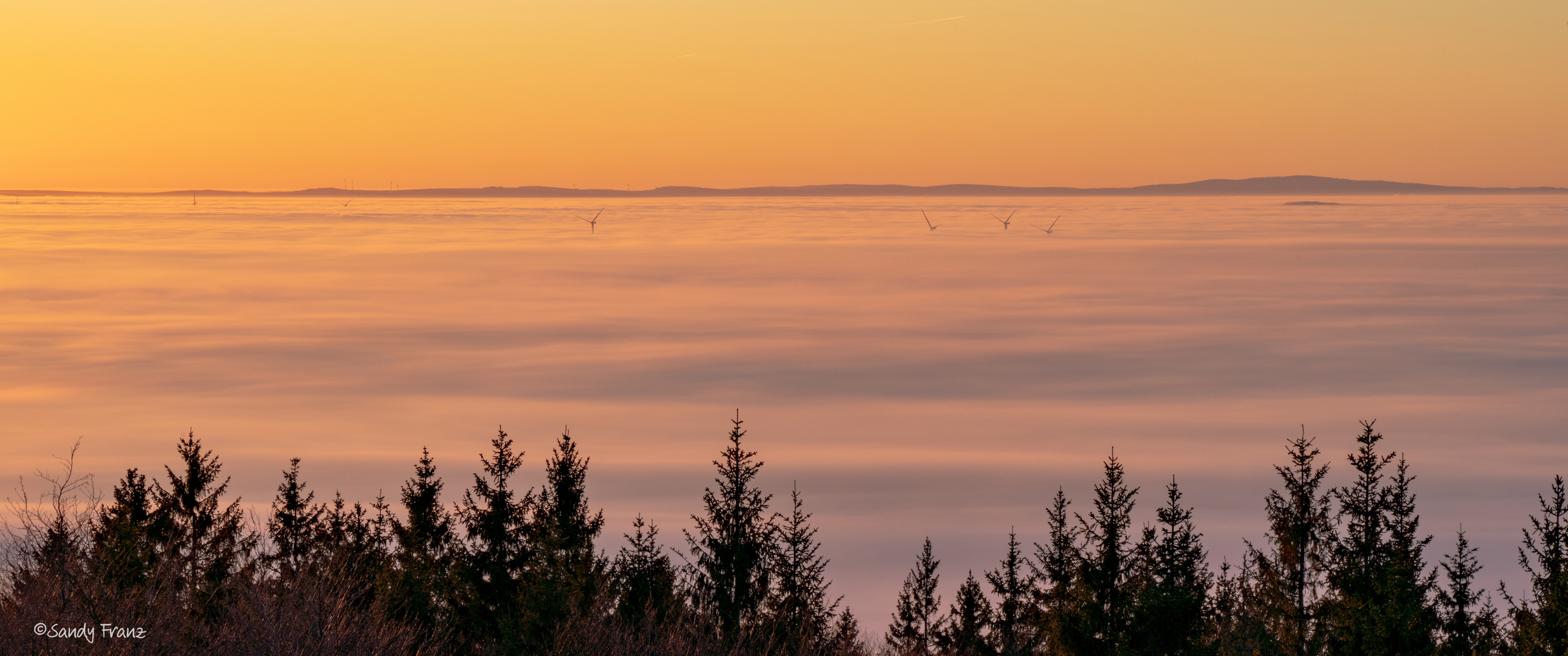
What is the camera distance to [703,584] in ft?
186

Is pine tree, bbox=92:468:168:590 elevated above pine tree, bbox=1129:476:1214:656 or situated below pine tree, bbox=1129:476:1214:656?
above

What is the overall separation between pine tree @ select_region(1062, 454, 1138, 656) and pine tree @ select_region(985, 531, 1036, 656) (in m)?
14.6

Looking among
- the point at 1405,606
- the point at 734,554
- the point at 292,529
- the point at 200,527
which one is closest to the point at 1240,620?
the point at 1405,606

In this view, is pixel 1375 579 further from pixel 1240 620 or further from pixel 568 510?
pixel 568 510

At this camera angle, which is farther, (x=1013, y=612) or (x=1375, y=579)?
(x=1013, y=612)

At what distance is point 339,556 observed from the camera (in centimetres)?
5741

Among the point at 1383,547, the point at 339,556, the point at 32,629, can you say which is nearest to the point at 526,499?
the point at 339,556

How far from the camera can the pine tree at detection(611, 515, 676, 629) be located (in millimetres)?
49281

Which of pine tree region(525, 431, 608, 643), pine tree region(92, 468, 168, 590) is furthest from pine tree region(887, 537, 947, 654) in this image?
pine tree region(92, 468, 168, 590)

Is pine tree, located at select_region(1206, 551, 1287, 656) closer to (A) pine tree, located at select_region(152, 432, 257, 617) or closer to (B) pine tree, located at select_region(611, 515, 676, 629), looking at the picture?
(B) pine tree, located at select_region(611, 515, 676, 629)

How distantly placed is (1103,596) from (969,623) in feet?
71.1

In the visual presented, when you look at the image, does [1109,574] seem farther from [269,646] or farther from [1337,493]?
[269,646]

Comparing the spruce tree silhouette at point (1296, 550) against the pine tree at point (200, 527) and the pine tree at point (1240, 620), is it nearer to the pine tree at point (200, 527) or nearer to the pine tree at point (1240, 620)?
the pine tree at point (1240, 620)

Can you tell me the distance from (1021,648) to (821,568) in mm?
11185
